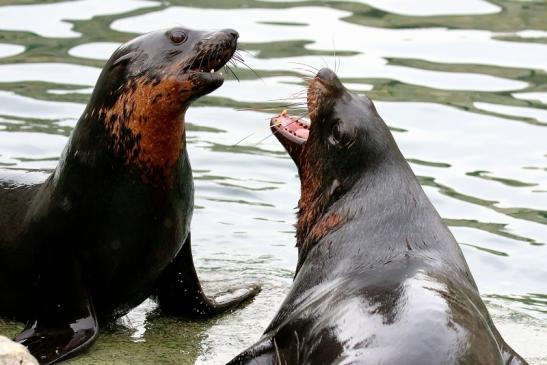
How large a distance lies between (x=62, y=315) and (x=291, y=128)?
1527 mm

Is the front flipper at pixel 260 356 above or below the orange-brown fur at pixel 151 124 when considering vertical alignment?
below

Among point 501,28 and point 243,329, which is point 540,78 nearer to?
point 501,28

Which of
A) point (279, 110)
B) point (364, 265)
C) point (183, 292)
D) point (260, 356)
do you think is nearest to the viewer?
point (260, 356)

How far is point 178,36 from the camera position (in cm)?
728

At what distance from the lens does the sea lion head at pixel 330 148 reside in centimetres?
680

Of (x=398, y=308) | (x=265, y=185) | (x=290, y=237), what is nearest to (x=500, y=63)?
(x=265, y=185)

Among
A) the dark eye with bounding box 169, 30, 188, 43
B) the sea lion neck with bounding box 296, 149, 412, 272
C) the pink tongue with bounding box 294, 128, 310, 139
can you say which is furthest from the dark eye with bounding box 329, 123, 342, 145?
the dark eye with bounding box 169, 30, 188, 43

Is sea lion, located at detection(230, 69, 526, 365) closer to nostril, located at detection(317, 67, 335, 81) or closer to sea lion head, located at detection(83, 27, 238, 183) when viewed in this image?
nostril, located at detection(317, 67, 335, 81)

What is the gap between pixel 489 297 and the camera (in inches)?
342

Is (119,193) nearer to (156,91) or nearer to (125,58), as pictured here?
(156,91)

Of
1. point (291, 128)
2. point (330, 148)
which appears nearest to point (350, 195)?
point (330, 148)

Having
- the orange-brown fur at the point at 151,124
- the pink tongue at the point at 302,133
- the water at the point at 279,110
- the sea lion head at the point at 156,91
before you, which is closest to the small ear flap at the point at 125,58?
the sea lion head at the point at 156,91

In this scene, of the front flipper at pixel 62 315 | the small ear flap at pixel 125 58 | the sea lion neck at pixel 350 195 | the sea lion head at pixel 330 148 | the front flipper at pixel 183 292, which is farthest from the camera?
the front flipper at pixel 183 292

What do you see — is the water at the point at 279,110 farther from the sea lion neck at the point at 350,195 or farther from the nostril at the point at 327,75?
the nostril at the point at 327,75
